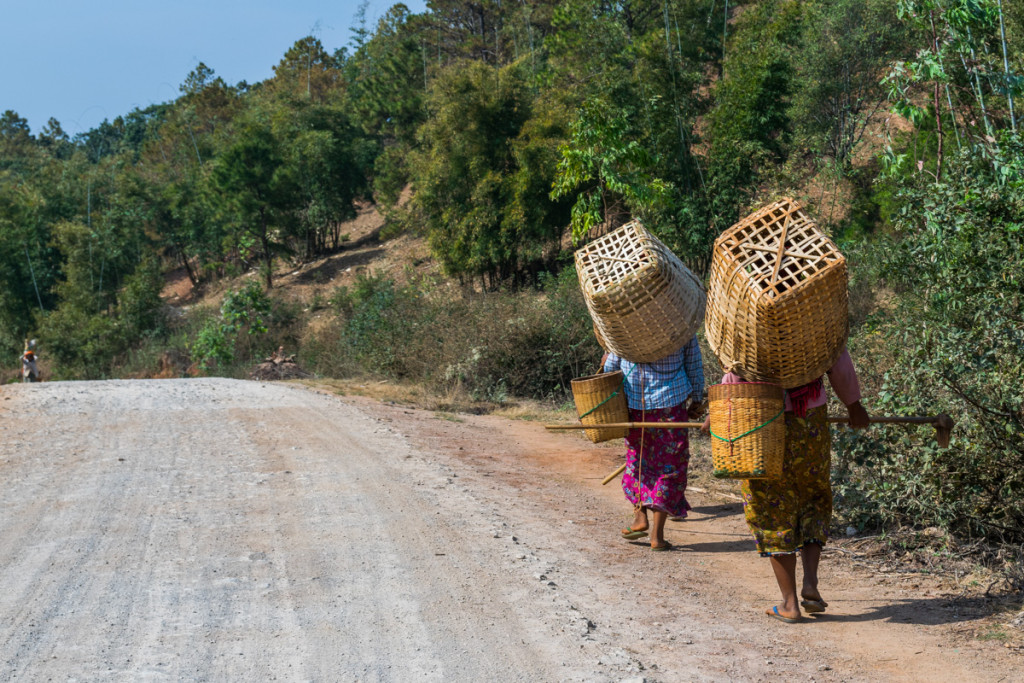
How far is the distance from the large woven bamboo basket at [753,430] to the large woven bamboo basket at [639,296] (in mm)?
1204

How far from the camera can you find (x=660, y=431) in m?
5.53

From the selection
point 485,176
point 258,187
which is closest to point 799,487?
point 485,176

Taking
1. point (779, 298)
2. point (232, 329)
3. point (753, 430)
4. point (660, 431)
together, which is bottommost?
point (660, 431)

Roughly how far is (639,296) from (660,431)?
37.1 inches

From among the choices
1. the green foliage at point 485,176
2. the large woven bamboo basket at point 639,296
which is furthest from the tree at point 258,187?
the large woven bamboo basket at point 639,296

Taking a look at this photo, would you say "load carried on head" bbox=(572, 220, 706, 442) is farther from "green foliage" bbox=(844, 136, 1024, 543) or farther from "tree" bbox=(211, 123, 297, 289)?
"tree" bbox=(211, 123, 297, 289)

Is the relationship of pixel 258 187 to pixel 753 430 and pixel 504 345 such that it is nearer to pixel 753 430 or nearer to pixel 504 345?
pixel 504 345

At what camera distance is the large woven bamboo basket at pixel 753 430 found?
3932 mm

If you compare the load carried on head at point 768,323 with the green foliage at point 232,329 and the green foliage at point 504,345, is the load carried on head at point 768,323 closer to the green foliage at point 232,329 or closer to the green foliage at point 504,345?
the green foliage at point 504,345

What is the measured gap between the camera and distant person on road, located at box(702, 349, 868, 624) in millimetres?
4156

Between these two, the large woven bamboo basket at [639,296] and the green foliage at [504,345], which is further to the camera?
the green foliage at [504,345]

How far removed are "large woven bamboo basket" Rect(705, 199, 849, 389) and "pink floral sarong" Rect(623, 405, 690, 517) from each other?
143 cm

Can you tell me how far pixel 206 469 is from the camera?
25.1 feet

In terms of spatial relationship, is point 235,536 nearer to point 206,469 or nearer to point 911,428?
point 206,469
